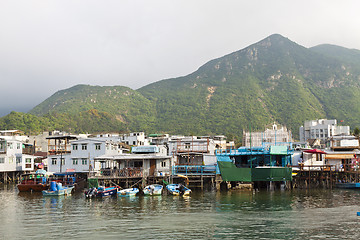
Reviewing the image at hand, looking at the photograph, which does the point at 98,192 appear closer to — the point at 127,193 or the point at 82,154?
the point at 127,193

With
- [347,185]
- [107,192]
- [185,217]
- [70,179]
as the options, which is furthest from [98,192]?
[347,185]

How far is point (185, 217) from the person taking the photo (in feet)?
109

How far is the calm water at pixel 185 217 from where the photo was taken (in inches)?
1080

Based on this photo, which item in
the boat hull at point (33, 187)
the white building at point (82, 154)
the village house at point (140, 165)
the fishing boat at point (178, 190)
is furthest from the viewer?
the white building at point (82, 154)

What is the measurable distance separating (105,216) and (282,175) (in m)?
30.3

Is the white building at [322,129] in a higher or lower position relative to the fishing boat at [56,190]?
higher

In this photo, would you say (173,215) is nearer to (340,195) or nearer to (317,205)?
(317,205)

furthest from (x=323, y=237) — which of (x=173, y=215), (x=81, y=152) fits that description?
(x=81, y=152)

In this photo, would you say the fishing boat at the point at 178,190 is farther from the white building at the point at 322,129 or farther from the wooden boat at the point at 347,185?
the white building at the point at 322,129

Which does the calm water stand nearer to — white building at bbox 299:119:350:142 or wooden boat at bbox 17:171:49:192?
wooden boat at bbox 17:171:49:192

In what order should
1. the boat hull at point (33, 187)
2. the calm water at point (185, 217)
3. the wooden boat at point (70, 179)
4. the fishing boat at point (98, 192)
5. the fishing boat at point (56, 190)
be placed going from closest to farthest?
1. the calm water at point (185, 217)
2. the fishing boat at point (98, 192)
3. the fishing boat at point (56, 190)
4. the boat hull at point (33, 187)
5. the wooden boat at point (70, 179)

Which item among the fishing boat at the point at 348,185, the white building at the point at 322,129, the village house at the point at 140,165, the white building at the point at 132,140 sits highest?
Answer: the white building at the point at 322,129

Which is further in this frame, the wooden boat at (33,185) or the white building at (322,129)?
the white building at (322,129)

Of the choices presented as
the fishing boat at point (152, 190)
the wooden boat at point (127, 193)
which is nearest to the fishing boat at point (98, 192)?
the wooden boat at point (127, 193)
